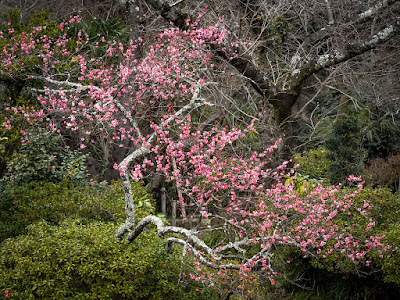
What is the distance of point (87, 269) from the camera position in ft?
13.4

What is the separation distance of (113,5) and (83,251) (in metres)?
9.96

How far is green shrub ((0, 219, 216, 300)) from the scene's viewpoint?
4.04 m

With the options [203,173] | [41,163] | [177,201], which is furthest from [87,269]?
[41,163]

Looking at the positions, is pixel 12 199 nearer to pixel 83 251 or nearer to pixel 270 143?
pixel 83 251

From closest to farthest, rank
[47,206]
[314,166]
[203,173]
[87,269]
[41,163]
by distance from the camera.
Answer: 1. [87,269]
2. [203,173]
3. [47,206]
4. [41,163]
5. [314,166]

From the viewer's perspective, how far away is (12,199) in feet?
20.1

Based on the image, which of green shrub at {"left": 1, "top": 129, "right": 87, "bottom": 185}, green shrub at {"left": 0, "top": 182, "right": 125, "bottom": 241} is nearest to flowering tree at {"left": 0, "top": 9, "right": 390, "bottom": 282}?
green shrub at {"left": 1, "top": 129, "right": 87, "bottom": 185}

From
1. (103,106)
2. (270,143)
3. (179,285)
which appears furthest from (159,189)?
(179,285)

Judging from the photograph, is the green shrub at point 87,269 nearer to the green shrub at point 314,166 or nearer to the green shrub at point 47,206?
the green shrub at point 47,206

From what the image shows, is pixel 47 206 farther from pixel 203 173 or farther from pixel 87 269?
pixel 203 173

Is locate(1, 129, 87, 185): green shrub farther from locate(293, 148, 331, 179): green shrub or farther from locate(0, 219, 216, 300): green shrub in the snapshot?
locate(293, 148, 331, 179): green shrub

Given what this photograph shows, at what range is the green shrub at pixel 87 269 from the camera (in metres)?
4.04

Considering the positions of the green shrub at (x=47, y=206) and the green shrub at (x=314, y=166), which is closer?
the green shrub at (x=47, y=206)

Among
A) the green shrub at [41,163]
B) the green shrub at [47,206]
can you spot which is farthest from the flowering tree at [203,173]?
the green shrub at [47,206]
